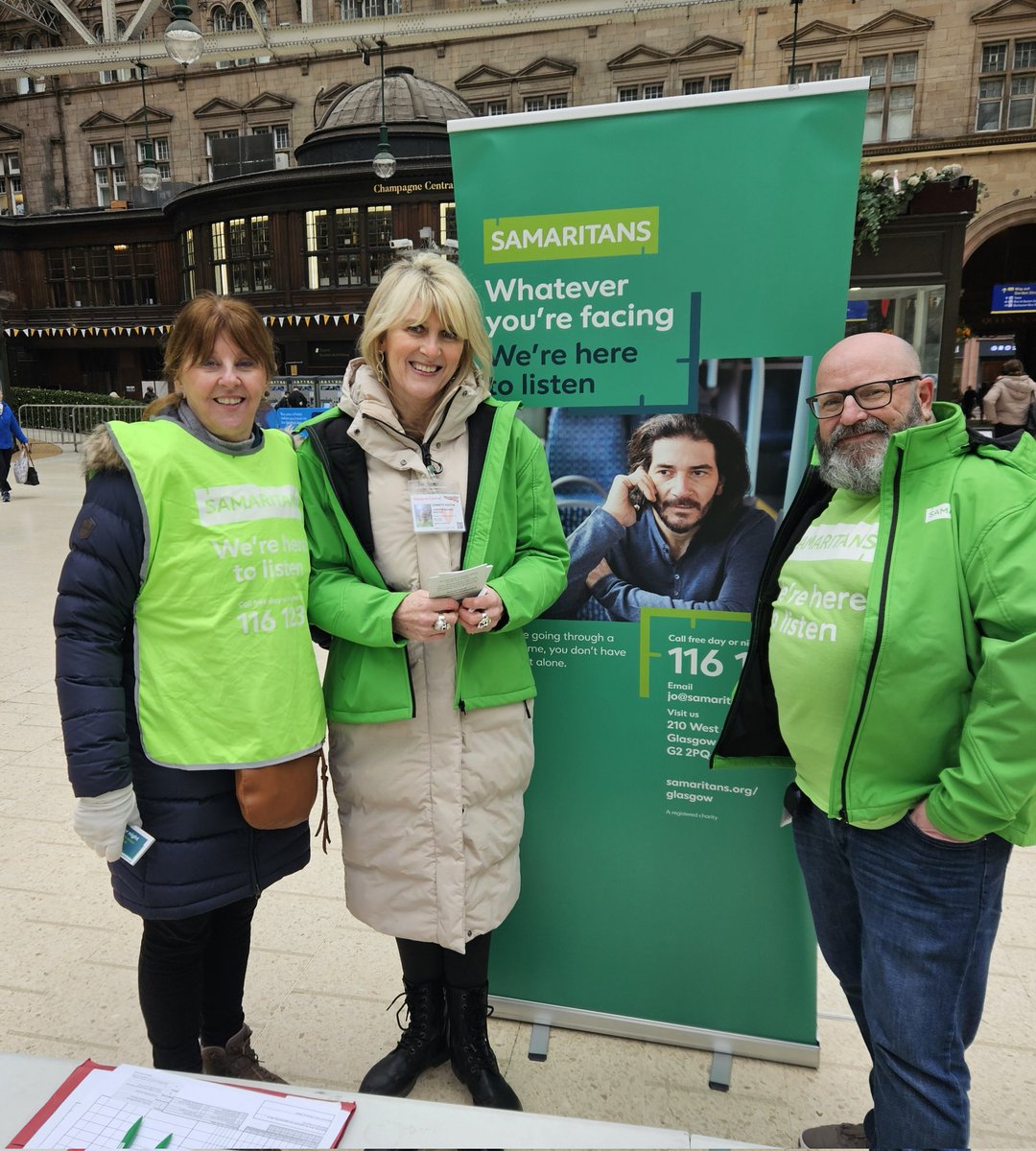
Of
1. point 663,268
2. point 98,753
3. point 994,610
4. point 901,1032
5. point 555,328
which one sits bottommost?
point 901,1032

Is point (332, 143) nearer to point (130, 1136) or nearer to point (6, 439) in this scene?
point (6, 439)

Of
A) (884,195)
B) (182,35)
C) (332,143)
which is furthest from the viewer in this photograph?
(332,143)

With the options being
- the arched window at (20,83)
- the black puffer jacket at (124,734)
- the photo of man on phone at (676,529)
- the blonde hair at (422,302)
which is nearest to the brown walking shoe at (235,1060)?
the black puffer jacket at (124,734)

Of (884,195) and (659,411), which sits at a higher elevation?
(884,195)

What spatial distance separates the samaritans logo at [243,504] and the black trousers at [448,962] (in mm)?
1051

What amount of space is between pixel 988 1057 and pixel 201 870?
1.94 meters

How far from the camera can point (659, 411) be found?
6.07 feet

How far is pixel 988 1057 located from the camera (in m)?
2.01

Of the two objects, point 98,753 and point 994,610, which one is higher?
point 994,610

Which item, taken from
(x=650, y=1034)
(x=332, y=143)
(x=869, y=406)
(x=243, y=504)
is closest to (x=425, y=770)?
(x=243, y=504)

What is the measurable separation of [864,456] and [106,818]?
4.87ft

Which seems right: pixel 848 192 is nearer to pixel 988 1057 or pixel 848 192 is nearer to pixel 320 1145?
pixel 320 1145

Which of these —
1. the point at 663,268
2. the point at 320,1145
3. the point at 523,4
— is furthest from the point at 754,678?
the point at 523,4

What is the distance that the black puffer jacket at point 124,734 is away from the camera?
1449mm
